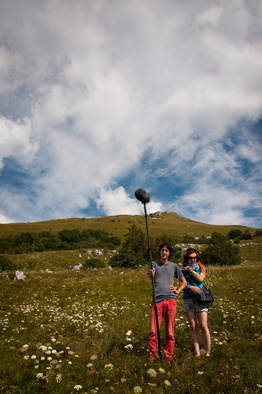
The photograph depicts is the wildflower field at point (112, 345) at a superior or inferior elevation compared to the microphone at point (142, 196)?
inferior

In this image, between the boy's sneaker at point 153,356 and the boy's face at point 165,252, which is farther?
the boy's face at point 165,252

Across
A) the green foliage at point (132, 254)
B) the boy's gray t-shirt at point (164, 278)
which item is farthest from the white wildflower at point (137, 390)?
the green foliage at point (132, 254)

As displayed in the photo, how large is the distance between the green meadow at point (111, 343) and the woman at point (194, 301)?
46 cm

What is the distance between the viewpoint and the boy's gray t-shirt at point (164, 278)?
741cm

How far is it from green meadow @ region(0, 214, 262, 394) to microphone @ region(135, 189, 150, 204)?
4.39 meters

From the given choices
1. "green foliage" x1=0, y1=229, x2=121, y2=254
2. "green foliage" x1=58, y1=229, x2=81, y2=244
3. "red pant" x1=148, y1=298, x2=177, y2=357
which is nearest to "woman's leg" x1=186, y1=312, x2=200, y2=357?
"red pant" x1=148, y1=298, x2=177, y2=357

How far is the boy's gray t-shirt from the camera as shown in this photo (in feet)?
24.3

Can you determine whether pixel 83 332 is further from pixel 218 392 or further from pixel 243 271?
pixel 243 271

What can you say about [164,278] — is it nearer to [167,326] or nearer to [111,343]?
[167,326]

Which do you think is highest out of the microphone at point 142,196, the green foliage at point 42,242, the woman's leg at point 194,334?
the green foliage at point 42,242

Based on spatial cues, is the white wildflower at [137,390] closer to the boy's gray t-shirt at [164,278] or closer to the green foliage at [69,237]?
the boy's gray t-shirt at [164,278]

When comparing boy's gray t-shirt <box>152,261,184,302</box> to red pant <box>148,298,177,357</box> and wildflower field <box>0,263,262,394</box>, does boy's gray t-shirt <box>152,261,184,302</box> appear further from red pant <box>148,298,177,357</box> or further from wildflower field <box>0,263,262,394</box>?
wildflower field <box>0,263,262,394</box>

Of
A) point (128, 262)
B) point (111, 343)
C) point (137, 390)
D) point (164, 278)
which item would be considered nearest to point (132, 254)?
point (128, 262)

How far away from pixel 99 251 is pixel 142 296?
32.0 m
